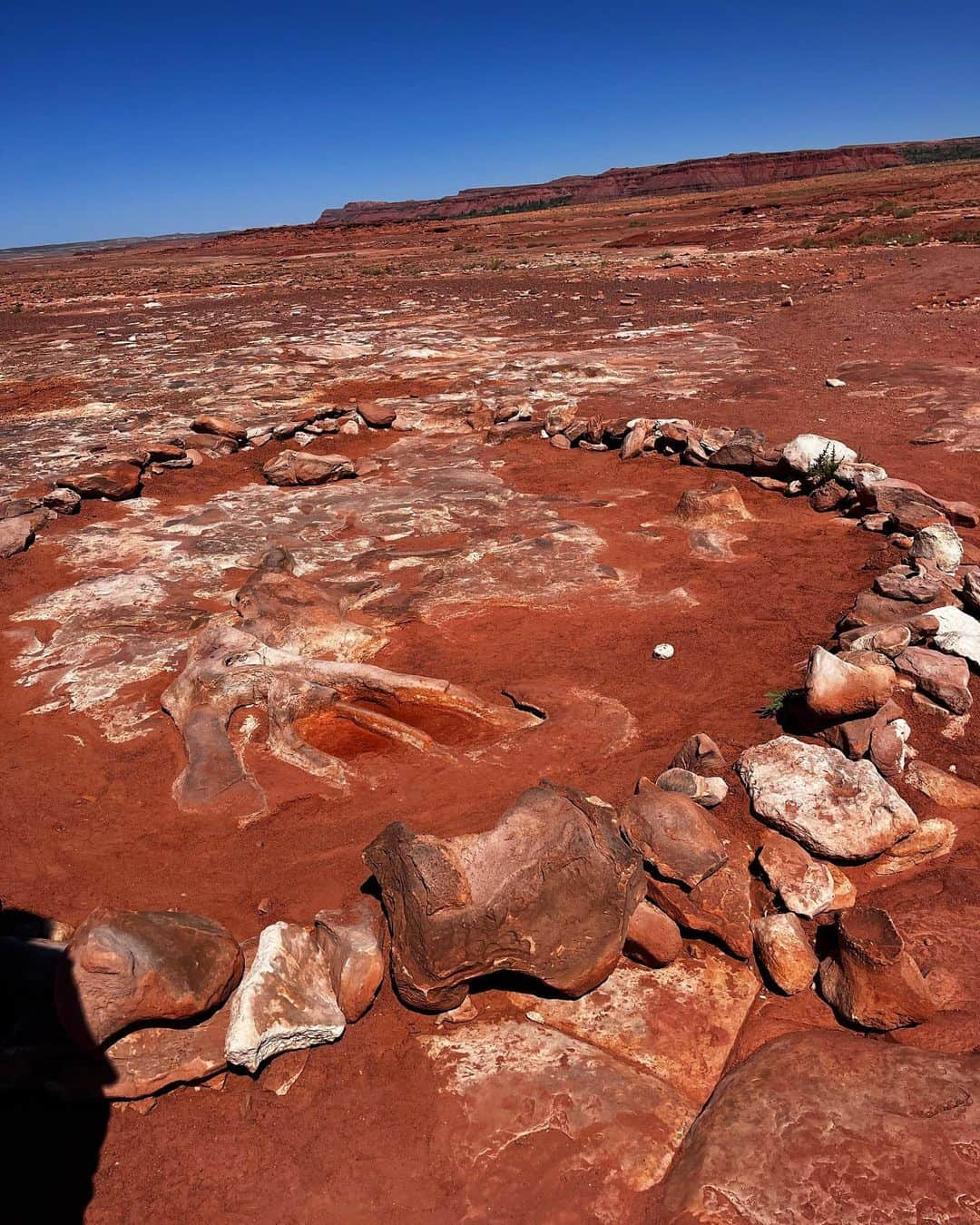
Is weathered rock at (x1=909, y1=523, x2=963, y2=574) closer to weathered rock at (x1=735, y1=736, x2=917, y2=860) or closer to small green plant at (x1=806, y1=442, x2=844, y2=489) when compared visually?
small green plant at (x1=806, y1=442, x2=844, y2=489)

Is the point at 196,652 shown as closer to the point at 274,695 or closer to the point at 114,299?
the point at 274,695

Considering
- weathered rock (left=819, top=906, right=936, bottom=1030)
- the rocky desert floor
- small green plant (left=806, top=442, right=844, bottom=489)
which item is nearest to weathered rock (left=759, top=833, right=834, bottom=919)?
the rocky desert floor

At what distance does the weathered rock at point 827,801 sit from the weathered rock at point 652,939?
0.82 m

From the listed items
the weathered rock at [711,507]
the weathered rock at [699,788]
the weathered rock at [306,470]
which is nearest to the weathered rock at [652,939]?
the weathered rock at [699,788]

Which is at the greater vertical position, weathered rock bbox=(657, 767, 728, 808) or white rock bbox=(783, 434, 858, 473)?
white rock bbox=(783, 434, 858, 473)

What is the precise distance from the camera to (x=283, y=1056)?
109 inches

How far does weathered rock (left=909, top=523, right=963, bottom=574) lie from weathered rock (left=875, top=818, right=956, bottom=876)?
274 cm

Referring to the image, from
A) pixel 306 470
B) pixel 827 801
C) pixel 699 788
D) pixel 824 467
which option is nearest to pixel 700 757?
pixel 699 788

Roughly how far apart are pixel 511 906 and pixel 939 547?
453 centimetres

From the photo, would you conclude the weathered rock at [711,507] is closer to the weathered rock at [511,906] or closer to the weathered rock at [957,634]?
the weathered rock at [957,634]

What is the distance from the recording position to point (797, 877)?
10.8 feet

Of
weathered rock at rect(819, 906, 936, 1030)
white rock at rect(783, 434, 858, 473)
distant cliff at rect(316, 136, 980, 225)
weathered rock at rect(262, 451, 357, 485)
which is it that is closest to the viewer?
weathered rock at rect(819, 906, 936, 1030)

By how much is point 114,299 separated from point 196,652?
1167 inches

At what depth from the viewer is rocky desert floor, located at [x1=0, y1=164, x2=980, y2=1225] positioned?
240 cm
